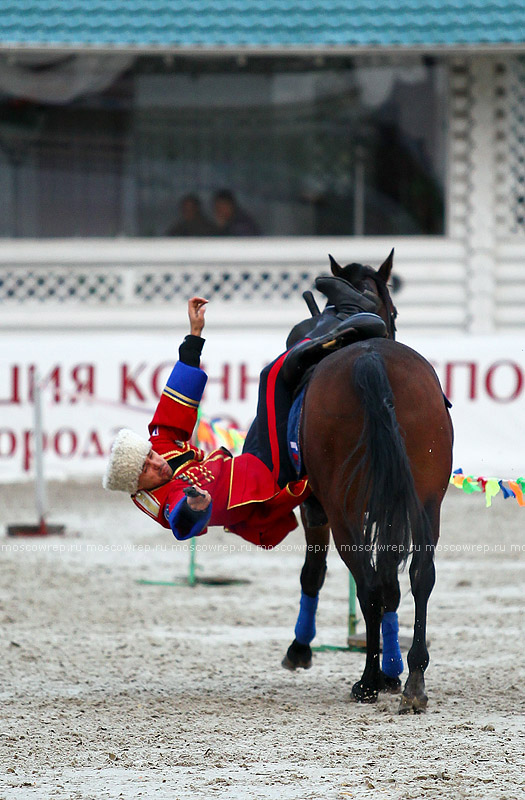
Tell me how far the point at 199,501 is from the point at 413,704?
1.13 metres

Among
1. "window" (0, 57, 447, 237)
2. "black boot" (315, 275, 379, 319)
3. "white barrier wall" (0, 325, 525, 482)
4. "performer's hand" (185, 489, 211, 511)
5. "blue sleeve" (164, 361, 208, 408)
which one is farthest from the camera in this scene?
"window" (0, 57, 447, 237)

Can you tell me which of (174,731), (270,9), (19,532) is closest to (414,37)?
(270,9)

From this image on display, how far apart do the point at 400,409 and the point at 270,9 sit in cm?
811

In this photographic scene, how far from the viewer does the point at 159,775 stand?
376 cm

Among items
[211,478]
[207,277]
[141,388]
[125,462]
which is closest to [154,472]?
[125,462]

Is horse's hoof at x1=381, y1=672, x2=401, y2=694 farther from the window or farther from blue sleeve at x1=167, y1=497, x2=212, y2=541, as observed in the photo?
the window

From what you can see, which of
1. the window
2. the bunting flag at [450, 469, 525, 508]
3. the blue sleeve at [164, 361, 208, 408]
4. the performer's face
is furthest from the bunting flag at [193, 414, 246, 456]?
the window

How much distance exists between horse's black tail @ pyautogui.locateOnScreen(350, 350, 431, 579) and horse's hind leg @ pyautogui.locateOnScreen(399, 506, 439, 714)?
0.20ft

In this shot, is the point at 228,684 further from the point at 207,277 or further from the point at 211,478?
the point at 207,277

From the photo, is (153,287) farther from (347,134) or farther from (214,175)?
(347,134)

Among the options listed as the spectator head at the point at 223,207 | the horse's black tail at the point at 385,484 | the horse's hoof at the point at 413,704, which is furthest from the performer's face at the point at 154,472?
the spectator head at the point at 223,207

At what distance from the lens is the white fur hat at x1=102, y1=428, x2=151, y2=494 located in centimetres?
452

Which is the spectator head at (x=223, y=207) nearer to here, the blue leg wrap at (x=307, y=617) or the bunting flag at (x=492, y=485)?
the bunting flag at (x=492, y=485)

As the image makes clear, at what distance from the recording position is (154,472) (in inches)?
180
